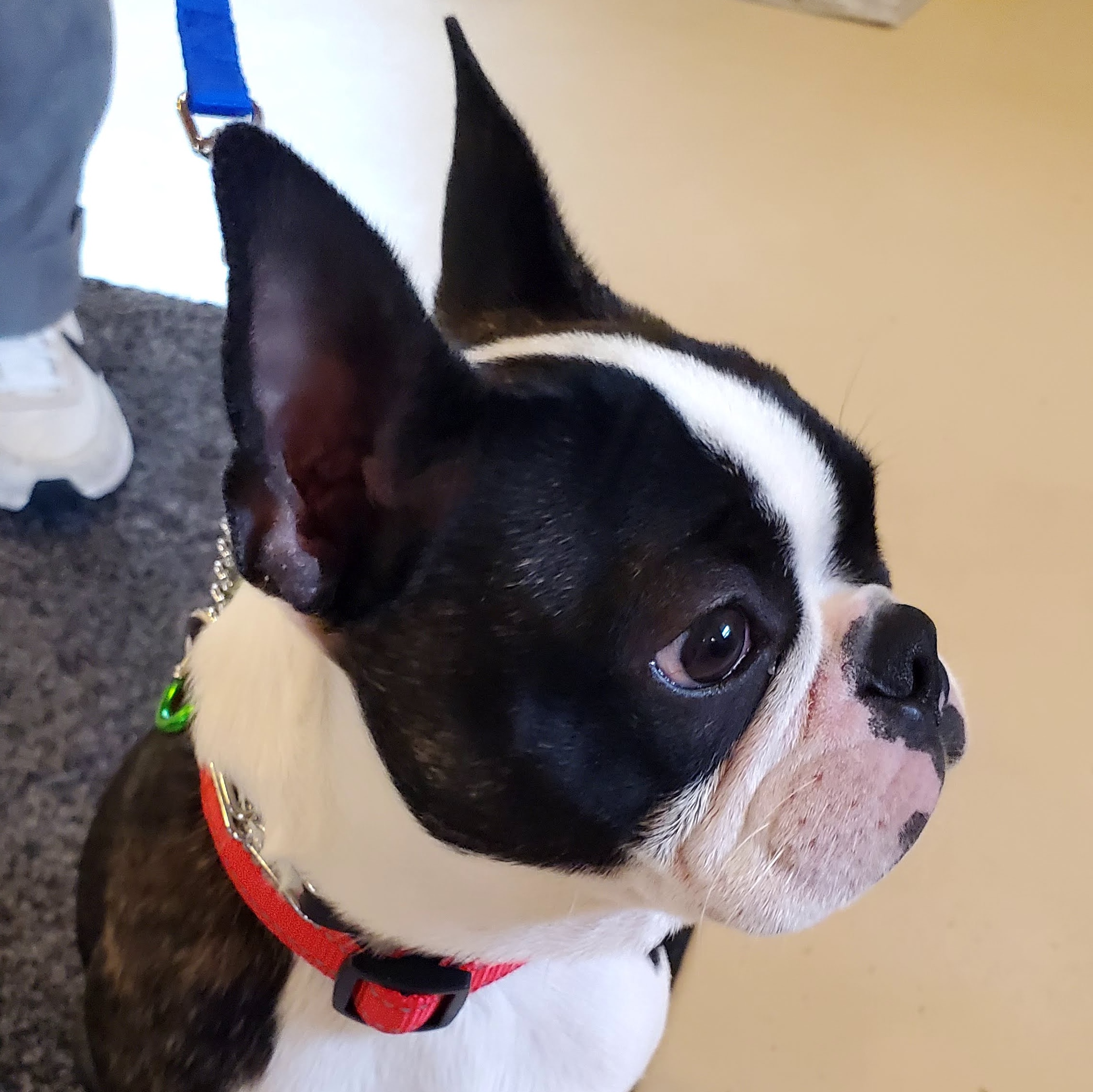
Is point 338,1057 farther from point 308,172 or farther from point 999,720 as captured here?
point 999,720

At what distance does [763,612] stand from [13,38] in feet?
3.90

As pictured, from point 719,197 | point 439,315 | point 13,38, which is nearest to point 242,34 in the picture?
point 719,197

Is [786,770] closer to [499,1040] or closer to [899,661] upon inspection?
[899,661]

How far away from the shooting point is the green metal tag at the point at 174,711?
108cm

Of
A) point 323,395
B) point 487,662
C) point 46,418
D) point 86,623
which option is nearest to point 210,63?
point 323,395

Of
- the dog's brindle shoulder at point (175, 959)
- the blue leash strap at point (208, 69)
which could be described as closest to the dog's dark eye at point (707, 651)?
the dog's brindle shoulder at point (175, 959)

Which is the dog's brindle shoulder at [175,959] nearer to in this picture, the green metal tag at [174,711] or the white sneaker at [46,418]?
the green metal tag at [174,711]

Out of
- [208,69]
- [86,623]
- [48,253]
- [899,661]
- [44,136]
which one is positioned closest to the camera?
[899,661]

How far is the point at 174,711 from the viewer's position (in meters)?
1.11

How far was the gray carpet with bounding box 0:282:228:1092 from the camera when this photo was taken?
5.03ft

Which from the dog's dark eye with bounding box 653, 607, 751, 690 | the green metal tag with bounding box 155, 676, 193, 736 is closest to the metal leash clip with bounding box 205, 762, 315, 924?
the green metal tag with bounding box 155, 676, 193, 736

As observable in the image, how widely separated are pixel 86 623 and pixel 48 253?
0.57 meters

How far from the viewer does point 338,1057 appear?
102cm

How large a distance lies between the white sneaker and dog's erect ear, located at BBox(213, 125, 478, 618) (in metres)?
1.16
